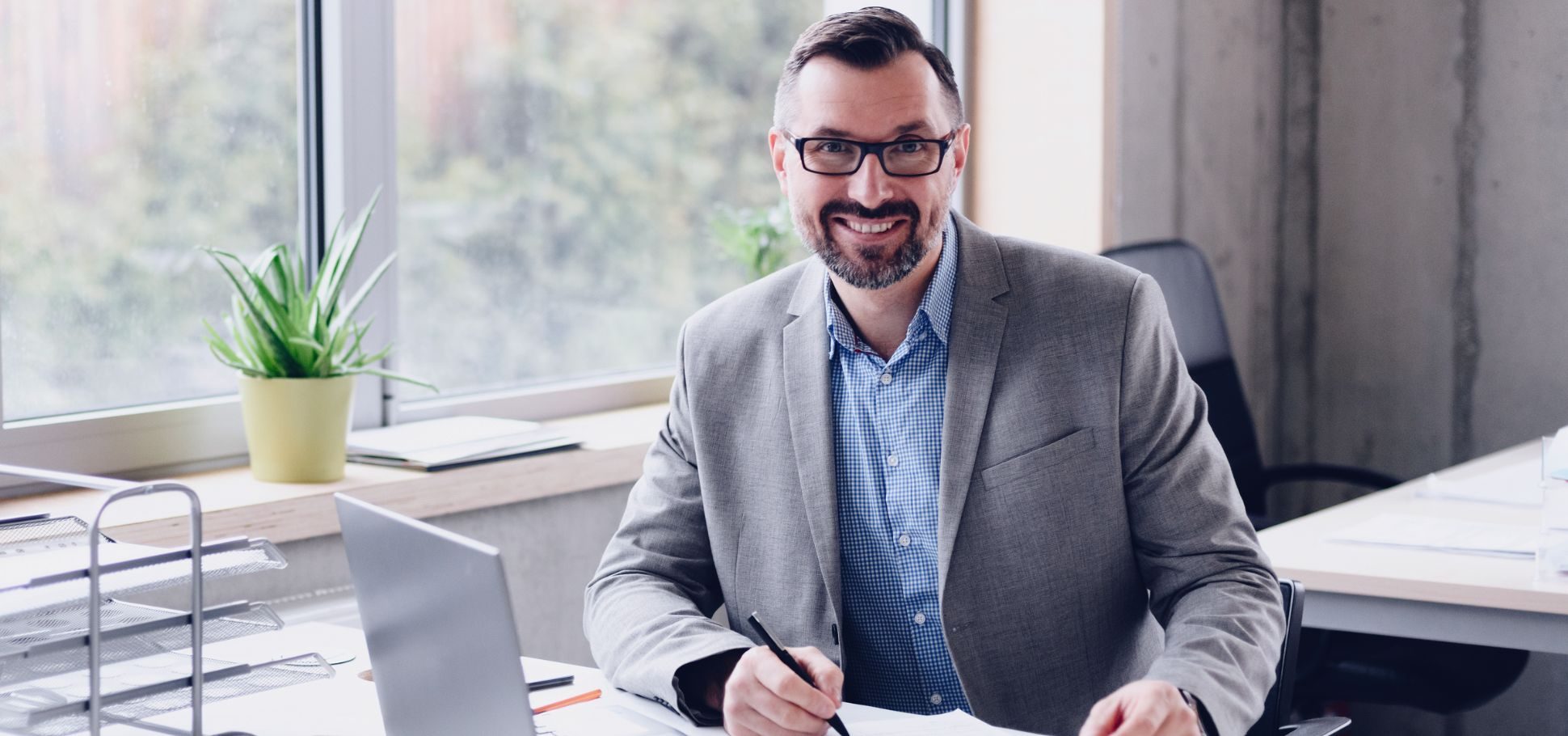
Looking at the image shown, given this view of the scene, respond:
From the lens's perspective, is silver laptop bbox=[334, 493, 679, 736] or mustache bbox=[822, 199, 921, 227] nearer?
silver laptop bbox=[334, 493, 679, 736]

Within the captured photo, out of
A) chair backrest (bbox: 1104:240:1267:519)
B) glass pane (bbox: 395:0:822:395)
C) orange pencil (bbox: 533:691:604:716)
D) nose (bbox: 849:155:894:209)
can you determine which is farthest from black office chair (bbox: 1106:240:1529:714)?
orange pencil (bbox: 533:691:604:716)

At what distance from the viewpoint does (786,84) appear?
5.59ft

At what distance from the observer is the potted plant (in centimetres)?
204

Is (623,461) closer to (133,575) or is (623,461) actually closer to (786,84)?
(786,84)

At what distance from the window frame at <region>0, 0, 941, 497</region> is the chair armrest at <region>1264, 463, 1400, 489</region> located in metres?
1.59

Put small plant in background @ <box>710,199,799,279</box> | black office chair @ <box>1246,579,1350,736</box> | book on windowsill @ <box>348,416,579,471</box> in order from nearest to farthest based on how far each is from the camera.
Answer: black office chair @ <box>1246,579,1350,736</box>, book on windowsill @ <box>348,416,579,471</box>, small plant in background @ <box>710,199,799,279</box>

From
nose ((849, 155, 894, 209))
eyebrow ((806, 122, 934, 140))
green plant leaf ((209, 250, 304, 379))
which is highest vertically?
eyebrow ((806, 122, 934, 140))

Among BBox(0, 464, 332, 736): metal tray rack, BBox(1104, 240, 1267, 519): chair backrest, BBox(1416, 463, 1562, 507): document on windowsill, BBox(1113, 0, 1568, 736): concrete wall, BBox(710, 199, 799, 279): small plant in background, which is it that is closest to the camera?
BBox(0, 464, 332, 736): metal tray rack

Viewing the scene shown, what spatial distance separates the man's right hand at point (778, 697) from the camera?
129cm

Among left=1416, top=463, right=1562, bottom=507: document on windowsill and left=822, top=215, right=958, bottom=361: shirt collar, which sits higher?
left=822, top=215, right=958, bottom=361: shirt collar

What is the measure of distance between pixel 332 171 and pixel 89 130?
37 cm

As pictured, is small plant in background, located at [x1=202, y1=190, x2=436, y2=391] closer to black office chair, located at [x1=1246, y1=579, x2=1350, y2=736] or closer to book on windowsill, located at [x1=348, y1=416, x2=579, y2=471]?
book on windowsill, located at [x1=348, y1=416, x2=579, y2=471]

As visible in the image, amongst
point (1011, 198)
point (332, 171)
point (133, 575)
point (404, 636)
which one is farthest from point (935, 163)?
point (1011, 198)

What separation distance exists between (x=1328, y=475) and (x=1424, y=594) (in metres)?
1.14
